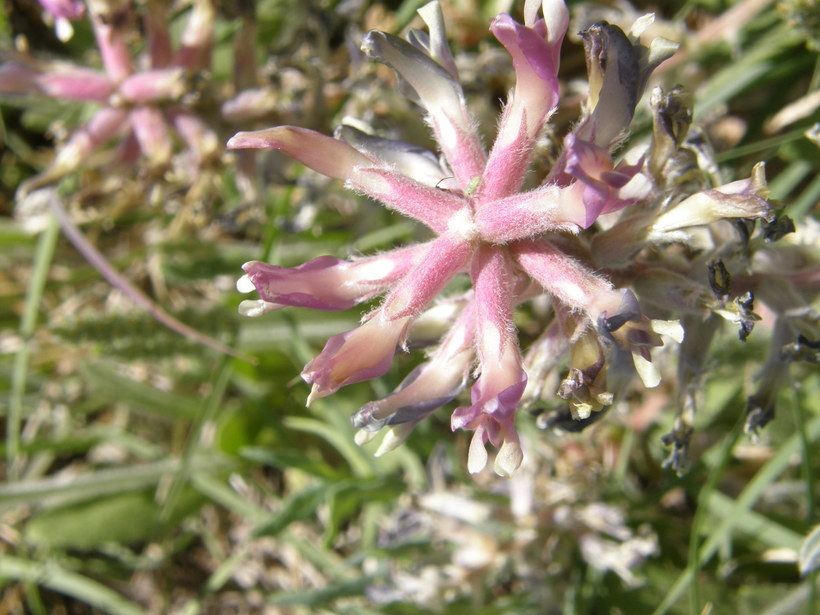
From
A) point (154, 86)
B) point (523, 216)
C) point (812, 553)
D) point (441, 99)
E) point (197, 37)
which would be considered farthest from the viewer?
point (197, 37)

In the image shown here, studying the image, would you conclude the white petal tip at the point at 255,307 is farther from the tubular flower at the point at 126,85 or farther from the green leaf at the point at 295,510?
the green leaf at the point at 295,510

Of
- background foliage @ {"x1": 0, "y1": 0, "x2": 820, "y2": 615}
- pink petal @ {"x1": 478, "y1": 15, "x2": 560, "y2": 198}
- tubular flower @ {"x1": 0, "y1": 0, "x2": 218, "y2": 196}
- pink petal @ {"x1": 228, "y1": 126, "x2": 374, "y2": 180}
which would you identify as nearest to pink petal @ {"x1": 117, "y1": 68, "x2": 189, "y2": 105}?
tubular flower @ {"x1": 0, "y1": 0, "x2": 218, "y2": 196}

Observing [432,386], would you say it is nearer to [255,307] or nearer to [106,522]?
[255,307]

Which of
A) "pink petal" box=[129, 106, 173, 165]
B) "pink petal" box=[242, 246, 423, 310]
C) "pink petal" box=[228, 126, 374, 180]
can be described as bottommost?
"pink petal" box=[129, 106, 173, 165]

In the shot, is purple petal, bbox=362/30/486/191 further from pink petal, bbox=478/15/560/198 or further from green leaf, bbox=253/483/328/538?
green leaf, bbox=253/483/328/538

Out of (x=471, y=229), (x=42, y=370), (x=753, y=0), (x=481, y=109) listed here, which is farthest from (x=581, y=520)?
(x=42, y=370)

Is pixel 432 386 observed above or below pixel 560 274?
below

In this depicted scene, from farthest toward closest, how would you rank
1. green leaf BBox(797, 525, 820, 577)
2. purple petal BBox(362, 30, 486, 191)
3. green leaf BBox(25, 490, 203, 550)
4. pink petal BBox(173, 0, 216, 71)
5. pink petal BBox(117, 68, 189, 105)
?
green leaf BBox(25, 490, 203, 550)
pink petal BBox(173, 0, 216, 71)
pink petal BBox(117, 68, 189, 105)
green leaf BBox(797, 525, 820, 577)
purple petal BBox(362, 30, 486, 191)

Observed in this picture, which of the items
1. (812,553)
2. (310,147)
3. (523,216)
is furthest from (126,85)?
(812,553)
